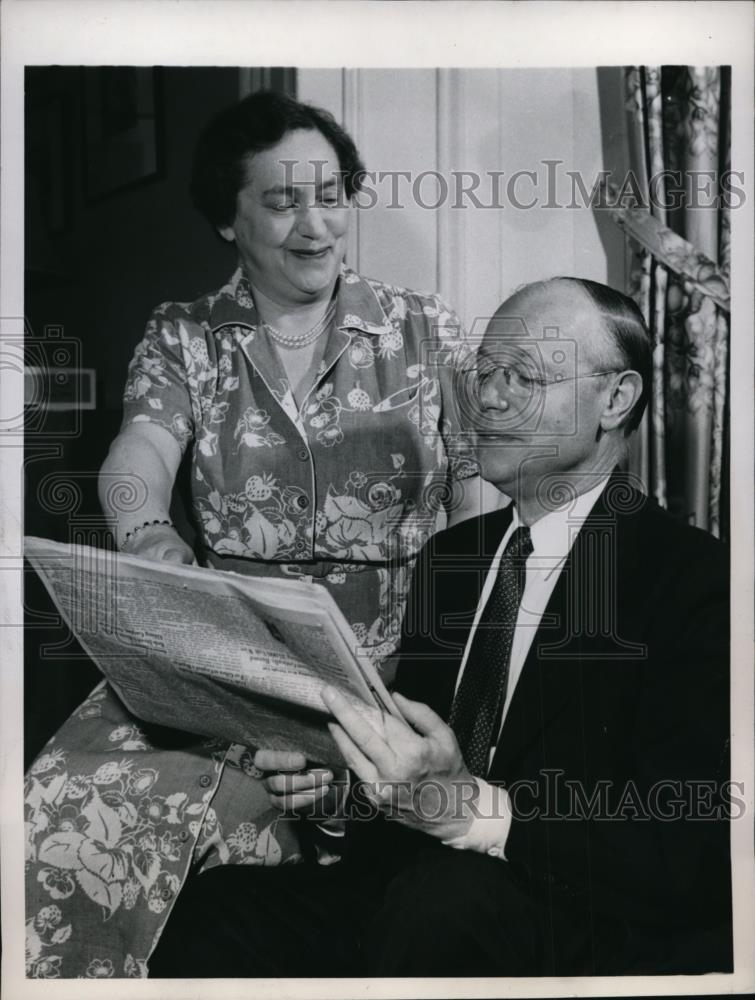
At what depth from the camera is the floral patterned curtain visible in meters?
1.55

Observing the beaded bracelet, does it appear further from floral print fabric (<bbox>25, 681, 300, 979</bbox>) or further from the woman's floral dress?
floral print fabric (<bbox>25, 681, 300, 979</bbox>)

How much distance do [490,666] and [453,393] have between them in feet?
1.43

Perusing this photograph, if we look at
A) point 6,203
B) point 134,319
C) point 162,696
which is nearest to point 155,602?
point 162,696

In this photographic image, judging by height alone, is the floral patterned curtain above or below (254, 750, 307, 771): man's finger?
above

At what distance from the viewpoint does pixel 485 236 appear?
1.54 m

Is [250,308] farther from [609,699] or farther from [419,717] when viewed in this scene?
[609,699]

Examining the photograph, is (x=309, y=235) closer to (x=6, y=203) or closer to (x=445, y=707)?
(x=6, y=203)

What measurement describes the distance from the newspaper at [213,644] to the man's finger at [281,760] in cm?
1

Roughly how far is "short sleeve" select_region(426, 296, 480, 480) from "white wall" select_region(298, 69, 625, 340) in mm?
31

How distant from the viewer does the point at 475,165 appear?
1550 mm

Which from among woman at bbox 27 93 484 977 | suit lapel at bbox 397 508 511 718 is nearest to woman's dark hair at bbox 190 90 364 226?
woman at bbox 27 93 484 977

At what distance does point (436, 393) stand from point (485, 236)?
258 millimetres

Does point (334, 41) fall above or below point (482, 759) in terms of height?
above

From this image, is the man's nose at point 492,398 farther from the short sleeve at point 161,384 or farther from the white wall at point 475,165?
the short sleeve at point 161,384
